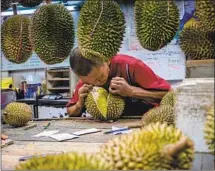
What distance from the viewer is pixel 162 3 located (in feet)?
2.77

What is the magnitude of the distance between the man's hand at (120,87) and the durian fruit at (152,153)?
141cm

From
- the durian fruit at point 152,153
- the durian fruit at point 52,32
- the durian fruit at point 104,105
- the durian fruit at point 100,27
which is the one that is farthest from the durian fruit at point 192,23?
the durian fruit at point 104,105

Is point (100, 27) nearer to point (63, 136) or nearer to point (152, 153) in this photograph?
point (152, 153)

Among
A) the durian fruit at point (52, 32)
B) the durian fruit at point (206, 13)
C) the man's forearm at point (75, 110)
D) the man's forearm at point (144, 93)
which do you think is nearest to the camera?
the durian fruit at point (206, 13)

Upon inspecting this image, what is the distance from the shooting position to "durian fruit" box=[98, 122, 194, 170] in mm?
662

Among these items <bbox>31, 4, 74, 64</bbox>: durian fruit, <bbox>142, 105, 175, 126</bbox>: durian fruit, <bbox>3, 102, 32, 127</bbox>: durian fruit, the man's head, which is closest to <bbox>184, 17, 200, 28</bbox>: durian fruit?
<bbox>31, 4, 74, 64</bbox>: durian fruit

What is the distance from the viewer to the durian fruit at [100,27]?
2.98ft

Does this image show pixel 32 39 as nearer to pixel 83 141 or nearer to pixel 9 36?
pixel 9 36

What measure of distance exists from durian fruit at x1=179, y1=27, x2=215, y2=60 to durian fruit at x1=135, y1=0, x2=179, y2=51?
4cm

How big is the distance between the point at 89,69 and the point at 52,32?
84 centimetres

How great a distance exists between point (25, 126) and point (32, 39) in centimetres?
94

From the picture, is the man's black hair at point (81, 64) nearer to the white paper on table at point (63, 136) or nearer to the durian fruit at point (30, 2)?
the white paper on table at point (63, 136)

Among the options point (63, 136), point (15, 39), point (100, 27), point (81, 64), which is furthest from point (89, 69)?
point (100, 27)

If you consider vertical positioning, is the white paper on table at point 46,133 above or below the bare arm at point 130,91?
below
